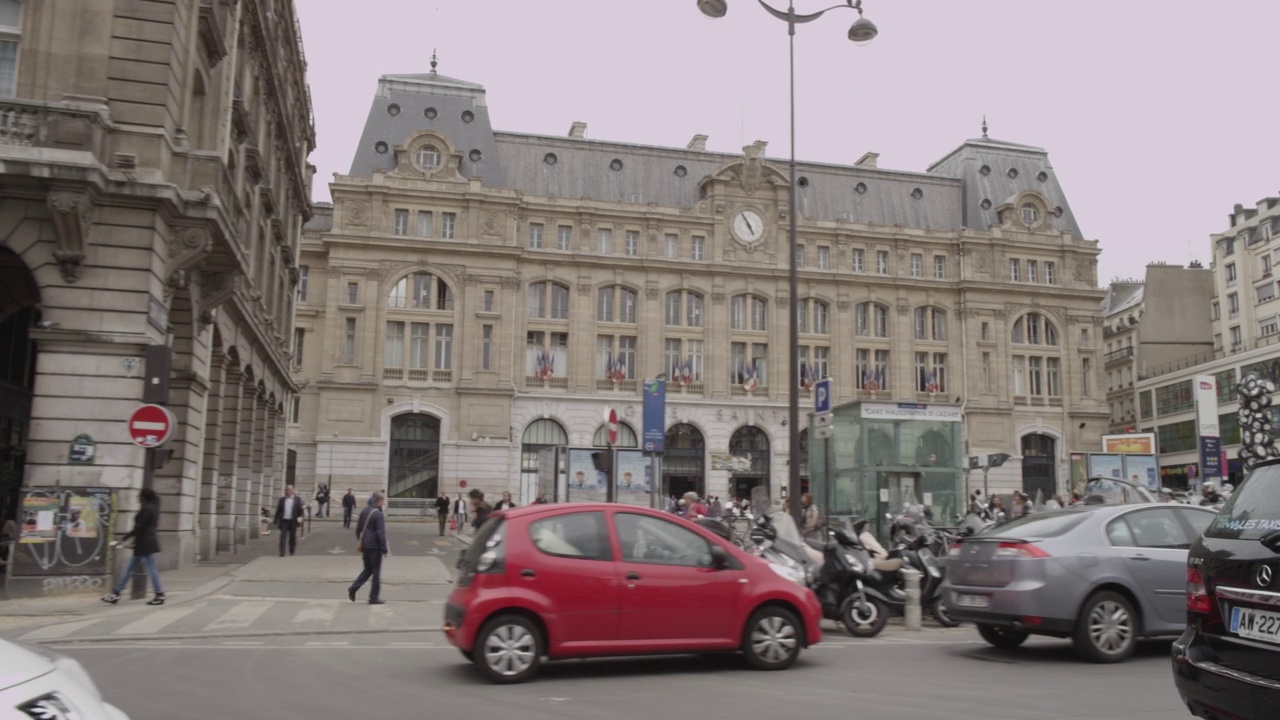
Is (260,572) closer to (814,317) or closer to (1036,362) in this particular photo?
(814,317)

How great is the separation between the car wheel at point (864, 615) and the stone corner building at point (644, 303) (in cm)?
4348

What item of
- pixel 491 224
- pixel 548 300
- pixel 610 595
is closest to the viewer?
pixel 610 595

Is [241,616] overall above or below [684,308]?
below

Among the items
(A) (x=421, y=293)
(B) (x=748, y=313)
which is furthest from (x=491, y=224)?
(B) (x=748, y=313)

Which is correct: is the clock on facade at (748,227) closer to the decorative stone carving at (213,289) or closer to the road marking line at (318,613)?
the decorative stone carving at (213,289)

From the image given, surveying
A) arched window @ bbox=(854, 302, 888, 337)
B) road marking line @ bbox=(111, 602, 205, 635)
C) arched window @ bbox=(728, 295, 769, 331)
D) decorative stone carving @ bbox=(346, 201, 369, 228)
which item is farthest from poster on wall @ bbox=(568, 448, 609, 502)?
arched window @ bbox=(854, 302, 888, 337)

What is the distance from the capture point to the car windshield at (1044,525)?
10352 millimetres

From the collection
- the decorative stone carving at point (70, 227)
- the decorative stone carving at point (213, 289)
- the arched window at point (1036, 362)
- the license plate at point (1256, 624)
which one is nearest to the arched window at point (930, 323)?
the arched window at point (1036, 362)

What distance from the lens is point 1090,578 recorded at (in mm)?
9945

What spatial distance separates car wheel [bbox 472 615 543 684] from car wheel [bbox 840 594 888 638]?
5043mm

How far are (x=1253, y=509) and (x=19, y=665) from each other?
5748 mm

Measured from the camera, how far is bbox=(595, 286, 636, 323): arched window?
58969 mm

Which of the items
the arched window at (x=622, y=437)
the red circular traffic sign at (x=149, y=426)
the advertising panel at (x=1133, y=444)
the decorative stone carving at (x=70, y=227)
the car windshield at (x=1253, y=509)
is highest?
the decorative stone carving at (x=70, y=227)

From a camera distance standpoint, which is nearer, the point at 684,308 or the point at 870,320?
the point at 684,308
